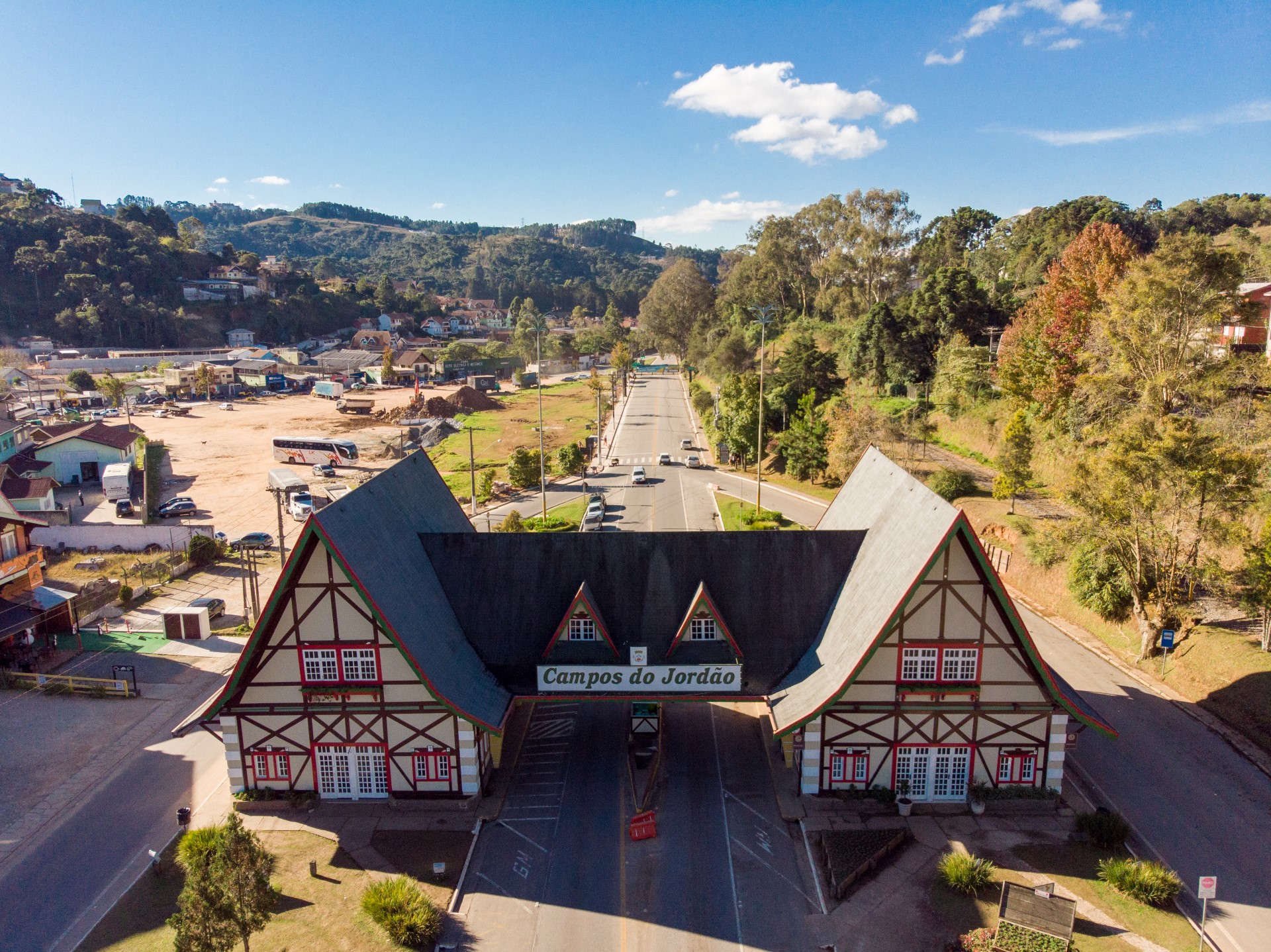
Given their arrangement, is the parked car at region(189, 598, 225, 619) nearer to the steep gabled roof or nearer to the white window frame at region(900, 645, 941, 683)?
the steep gabled roof

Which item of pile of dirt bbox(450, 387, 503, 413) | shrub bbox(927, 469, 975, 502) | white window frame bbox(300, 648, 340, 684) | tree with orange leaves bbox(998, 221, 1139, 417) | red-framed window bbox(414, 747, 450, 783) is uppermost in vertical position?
tree with orange leaves bbox(998, 221, 1139, 417)

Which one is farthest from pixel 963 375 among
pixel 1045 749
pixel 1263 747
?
pixel 1045 749

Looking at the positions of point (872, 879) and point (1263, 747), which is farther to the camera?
point (1263, 747)

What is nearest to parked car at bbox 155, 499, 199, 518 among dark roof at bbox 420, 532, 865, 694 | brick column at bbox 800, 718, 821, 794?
dark roof at bbox 420, 532, 865, 694

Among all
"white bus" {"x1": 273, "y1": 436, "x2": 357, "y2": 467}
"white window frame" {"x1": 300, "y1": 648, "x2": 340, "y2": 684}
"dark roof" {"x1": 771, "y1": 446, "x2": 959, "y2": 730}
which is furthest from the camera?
"white bus" {"x1": 273, "y1": 436, "x2": 357, "y2": 467}

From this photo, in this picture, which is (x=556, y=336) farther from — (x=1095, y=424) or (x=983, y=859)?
(x=983, y=859)

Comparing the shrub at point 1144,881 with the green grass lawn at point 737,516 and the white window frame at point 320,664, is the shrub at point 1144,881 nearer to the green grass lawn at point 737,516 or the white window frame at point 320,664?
the white window frame at point 320,664

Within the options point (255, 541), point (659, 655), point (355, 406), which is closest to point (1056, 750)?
point (659, 655)
